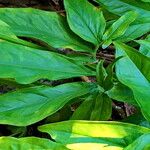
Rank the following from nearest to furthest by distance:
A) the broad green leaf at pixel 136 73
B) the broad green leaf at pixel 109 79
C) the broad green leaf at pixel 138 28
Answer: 1. the broad green leaf at pixel 136 73
2. the broad green leaf at pixel 109 79
3. the broad green leaf at pixel 138 28

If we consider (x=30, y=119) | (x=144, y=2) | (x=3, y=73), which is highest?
(x=144, y=2)

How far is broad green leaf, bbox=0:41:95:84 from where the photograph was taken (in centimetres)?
98

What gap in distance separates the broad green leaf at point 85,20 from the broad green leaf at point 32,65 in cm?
15

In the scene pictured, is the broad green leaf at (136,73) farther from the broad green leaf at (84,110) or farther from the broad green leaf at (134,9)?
the broad green leaf at (134,9)

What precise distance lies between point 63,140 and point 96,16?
541 mm

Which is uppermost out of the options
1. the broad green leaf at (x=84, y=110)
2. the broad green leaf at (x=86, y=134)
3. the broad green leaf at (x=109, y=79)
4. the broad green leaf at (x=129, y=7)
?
the broad green leaf at (x=129, y=7)

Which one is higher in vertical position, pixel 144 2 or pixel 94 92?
pixel 144 2

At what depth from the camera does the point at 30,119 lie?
3.21 ft

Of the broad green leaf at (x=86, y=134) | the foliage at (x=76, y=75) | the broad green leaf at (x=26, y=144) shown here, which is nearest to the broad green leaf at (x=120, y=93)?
the foliage at (x=76, y=75)

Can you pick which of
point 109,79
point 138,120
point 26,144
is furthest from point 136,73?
point 26,144

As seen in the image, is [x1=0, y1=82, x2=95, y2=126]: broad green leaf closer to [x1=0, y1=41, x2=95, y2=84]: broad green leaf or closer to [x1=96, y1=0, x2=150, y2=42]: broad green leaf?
[x1=0, y1=41, x2=95, y2=84]: broad green leaf

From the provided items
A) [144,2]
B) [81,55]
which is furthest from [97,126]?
[144,2]

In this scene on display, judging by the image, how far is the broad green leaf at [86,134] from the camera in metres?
0.83

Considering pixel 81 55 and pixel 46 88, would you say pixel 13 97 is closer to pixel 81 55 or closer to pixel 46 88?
pixel 46 88
